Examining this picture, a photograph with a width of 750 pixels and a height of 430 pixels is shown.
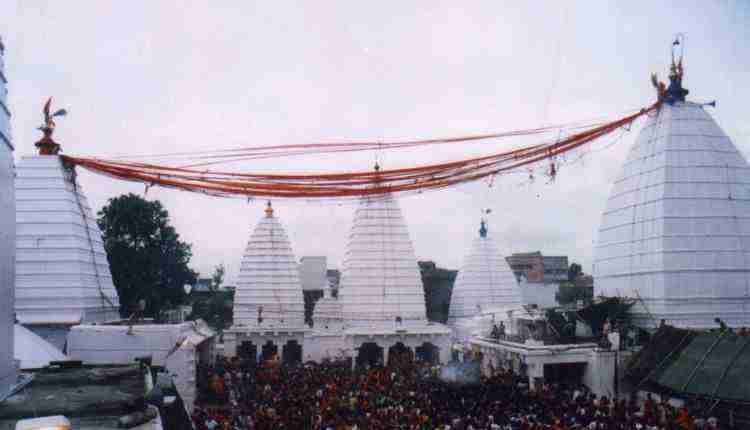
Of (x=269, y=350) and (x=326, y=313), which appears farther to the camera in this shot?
(x=326, y=313)

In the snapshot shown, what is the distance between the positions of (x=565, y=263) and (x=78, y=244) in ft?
230

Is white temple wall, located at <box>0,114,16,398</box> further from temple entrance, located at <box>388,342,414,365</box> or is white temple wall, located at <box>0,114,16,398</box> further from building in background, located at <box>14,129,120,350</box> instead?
temple entrance, located at <box>388,342,414,365</box>

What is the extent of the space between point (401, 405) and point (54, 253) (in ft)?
46.7

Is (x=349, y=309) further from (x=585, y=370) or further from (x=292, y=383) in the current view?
(x=585, y=370)

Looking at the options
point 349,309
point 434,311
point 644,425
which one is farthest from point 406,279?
point 644,425

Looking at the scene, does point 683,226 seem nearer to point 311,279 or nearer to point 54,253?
point 54,253

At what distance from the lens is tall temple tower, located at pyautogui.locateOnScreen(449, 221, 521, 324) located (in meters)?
39.0

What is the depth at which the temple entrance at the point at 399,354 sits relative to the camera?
1109 inches

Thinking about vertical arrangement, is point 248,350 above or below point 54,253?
below

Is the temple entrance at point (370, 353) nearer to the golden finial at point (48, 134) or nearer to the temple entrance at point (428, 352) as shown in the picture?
the temple entrance at point (428, 352)

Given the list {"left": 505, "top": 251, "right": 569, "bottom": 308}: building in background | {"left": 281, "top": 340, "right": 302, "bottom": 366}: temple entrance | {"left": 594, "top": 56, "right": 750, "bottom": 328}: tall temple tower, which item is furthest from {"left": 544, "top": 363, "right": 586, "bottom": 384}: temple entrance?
{"left": 505, "top": 251, "right": 569, "bottom": 308}: building in background

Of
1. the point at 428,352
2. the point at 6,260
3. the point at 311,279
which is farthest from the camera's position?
the point at 311,279

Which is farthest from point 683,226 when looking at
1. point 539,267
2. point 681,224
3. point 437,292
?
point 539,267

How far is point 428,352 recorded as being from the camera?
32344mm
